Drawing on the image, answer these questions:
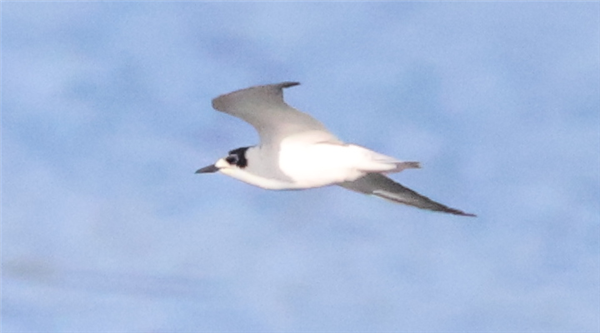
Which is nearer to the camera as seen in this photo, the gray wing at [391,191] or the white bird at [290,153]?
the white bird at [290,153]

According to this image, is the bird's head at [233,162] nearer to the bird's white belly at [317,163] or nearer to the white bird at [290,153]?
the white bird at [290,153]

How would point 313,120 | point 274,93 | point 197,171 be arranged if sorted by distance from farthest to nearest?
point 197,171 < point 313,120 < point 274,93

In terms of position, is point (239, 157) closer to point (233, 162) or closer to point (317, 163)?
point (233, 162)

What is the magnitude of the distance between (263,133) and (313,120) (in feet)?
3.89

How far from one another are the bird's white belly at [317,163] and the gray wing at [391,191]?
191 centimetres

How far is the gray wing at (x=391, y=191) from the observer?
22.9 meters

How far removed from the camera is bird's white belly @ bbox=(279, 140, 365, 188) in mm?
20719

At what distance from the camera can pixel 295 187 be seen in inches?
837

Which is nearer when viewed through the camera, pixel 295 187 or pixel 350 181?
pixel 295 187

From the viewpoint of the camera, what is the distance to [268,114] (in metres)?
20.6

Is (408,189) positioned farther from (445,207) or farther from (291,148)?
(291,148)

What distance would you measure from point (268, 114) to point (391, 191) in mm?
→ 3878

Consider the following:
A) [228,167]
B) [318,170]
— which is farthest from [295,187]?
[228,167]

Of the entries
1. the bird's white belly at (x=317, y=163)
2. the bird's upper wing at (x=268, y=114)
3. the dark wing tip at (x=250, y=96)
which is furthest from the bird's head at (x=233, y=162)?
the dark wing tip at (x=250, y=96)
